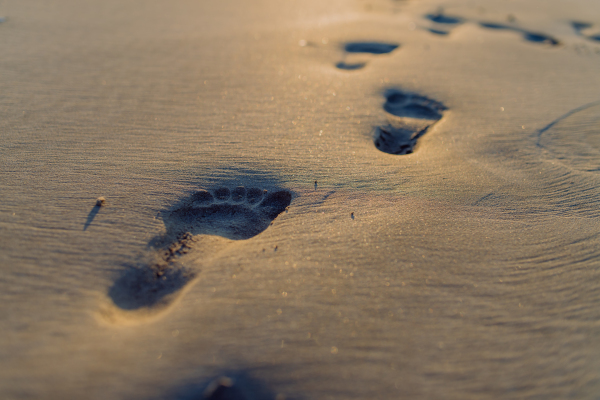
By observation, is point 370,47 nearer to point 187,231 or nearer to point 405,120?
point 405,120

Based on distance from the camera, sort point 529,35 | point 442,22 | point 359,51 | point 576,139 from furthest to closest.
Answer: point 442,22 < point 529,35 < point 359,51 < point 576,139

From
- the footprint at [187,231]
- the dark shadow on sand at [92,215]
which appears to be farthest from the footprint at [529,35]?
the dark shadow on sand at [92,215]

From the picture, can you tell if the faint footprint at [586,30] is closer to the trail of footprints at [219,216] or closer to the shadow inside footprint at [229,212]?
the trail of footprints at [219,216]

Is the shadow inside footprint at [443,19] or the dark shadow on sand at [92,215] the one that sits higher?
the shadow inside footprint at [443,19]

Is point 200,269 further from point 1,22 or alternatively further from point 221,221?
point 1,22

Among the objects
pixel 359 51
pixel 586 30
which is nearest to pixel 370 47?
pixel 359 51

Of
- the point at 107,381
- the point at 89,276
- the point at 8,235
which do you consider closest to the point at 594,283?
the point at 107,381

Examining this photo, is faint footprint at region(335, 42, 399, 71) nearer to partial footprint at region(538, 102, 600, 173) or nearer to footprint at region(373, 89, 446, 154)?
footprint at region(373, 89, 446, 154)
